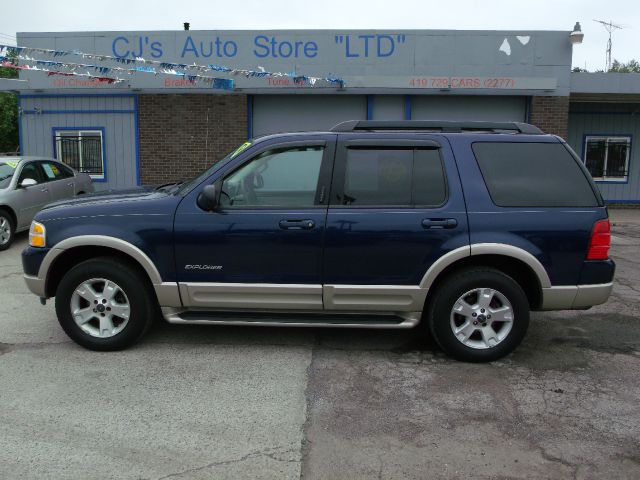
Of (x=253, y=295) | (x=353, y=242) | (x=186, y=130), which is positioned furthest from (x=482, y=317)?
(x=186, y=130)

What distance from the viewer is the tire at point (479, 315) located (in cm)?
451

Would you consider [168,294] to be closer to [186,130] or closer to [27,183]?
[27,183]

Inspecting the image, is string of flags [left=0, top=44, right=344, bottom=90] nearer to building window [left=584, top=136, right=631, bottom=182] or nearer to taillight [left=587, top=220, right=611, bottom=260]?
building window [left=584, top=136, right=631, bottom=182]

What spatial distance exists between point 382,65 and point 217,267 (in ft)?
33.0

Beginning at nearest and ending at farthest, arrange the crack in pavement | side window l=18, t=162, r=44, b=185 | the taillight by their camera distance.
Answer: the crack in pavement → the taillight → side window l=18, t=162, r=44, b=185

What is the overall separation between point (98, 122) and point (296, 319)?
11183 millimetres

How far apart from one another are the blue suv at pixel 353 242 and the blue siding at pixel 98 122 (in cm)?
965

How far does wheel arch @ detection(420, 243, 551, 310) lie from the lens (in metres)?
4.44

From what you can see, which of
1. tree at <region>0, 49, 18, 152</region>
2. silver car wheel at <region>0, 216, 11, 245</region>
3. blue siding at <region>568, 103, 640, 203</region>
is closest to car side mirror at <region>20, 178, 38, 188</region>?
silver car wheel at <region>0, 216, 11, 245</region>

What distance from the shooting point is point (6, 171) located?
9.75 m

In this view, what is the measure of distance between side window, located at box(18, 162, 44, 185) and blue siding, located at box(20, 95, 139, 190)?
3733 millimetres

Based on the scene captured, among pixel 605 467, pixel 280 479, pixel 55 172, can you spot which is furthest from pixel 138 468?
pixel 55 172

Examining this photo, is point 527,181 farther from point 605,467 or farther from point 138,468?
point 138,468

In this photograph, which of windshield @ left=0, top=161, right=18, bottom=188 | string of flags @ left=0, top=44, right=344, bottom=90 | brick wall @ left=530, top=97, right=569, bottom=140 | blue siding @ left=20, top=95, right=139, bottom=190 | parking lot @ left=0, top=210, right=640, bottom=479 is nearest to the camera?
parking lot @ left=0, top=210, right=640, bottom=479
